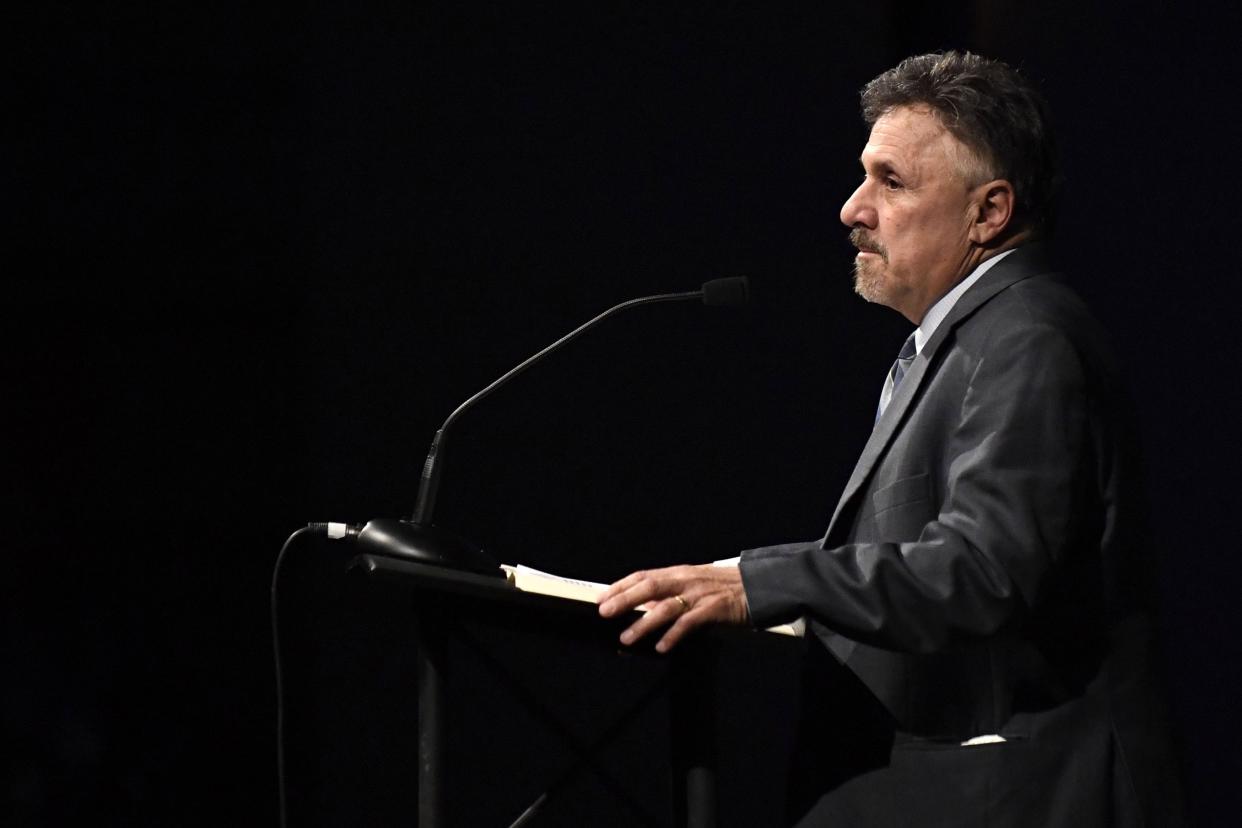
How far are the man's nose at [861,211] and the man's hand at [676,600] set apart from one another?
0.60 metres

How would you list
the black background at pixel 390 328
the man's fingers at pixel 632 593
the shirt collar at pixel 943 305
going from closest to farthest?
the man's fingers at pixel 632 593
the shirt collar at pixel 943 305
the black background at pixel 390 328

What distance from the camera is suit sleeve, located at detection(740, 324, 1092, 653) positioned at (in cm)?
136

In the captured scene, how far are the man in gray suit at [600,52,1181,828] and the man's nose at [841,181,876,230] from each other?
0.19 meters

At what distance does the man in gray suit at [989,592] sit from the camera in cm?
137

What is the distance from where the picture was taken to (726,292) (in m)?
1.77

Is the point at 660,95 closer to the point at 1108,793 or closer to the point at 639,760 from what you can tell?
the point at 639,760

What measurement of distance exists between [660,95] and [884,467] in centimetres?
190

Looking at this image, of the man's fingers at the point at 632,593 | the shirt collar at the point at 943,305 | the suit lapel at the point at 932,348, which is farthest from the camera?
the shirt collar at the point at 943,305

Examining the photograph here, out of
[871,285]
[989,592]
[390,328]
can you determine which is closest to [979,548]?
[989,592]

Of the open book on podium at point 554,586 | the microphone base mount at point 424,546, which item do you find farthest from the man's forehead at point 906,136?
the microphone base mount at point 424,546

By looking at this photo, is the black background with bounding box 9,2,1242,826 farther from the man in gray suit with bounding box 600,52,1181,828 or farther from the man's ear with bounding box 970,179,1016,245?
the man in gray suit with bounding box 600,52,1181,828

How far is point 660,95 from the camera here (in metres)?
3.30

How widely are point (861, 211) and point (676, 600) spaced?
26.3 inches

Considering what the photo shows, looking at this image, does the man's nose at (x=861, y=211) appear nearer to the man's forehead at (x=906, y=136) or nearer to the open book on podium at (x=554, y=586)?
the man's forehead at (x=906, y=136)
